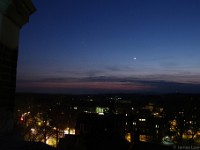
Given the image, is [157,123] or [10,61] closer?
[10,61]

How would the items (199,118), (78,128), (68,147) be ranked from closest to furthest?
(68,147) → (78,128) → (199,118)

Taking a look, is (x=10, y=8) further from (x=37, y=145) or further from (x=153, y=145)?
(x=153, y=145)

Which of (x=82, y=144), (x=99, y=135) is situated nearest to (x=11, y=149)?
(x=99, y=135)

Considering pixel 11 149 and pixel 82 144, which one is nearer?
pixel 11 149

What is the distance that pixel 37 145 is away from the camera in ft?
12.8

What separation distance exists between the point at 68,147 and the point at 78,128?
5717 mm

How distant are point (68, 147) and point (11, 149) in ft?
56.8

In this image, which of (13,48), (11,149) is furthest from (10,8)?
(11,149)

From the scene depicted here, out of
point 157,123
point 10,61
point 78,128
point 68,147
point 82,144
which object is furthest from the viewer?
point 157,123

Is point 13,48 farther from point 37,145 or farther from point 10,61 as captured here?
point 37,145

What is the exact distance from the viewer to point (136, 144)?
16.7 metres

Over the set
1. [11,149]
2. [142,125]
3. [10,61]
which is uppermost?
[10,61]

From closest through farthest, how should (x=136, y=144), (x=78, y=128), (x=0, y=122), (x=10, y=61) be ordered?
1. (x=0, y=122)
2. (x=10, y=61)
3. (x=136, y=144)
4. (x=78, y=128)

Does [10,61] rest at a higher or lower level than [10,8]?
lower
